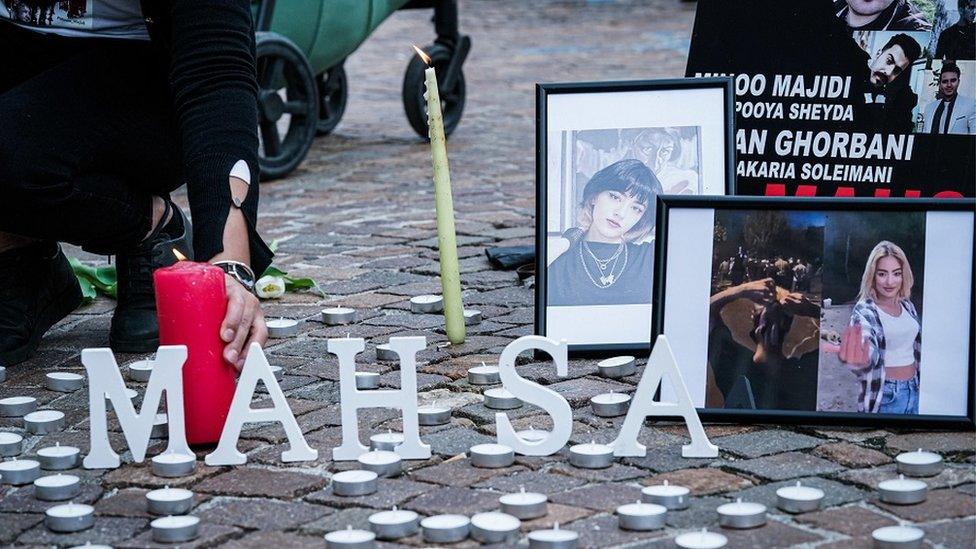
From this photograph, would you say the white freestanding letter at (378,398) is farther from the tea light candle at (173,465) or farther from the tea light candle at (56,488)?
the tea light candle at (56,488)

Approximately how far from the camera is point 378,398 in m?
2.36

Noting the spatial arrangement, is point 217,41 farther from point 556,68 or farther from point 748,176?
point 556,68

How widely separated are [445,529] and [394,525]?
8cm

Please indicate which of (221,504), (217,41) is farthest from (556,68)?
(221,504)

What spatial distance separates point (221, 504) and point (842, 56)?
1.89 metres

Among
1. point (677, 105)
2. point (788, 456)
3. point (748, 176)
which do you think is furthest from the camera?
point (748, 176)

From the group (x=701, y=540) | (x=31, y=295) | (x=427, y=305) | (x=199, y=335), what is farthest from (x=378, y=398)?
(x=31, y=295)

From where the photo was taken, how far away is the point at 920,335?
2426mm

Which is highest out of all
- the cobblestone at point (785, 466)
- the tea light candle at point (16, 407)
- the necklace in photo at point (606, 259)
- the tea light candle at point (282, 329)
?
the necklace in photo at point (606, 259)

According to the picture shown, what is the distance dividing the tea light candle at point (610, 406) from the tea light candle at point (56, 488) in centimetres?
94

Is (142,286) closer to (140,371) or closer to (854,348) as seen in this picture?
(140,371)

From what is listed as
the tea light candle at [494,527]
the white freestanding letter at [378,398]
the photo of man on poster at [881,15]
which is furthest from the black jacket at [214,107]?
the photo of man on poster at [881,15]

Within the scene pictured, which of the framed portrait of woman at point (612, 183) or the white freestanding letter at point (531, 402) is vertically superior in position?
the framed portrait of woman at point (612, 183)

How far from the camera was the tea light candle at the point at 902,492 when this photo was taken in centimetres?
212
